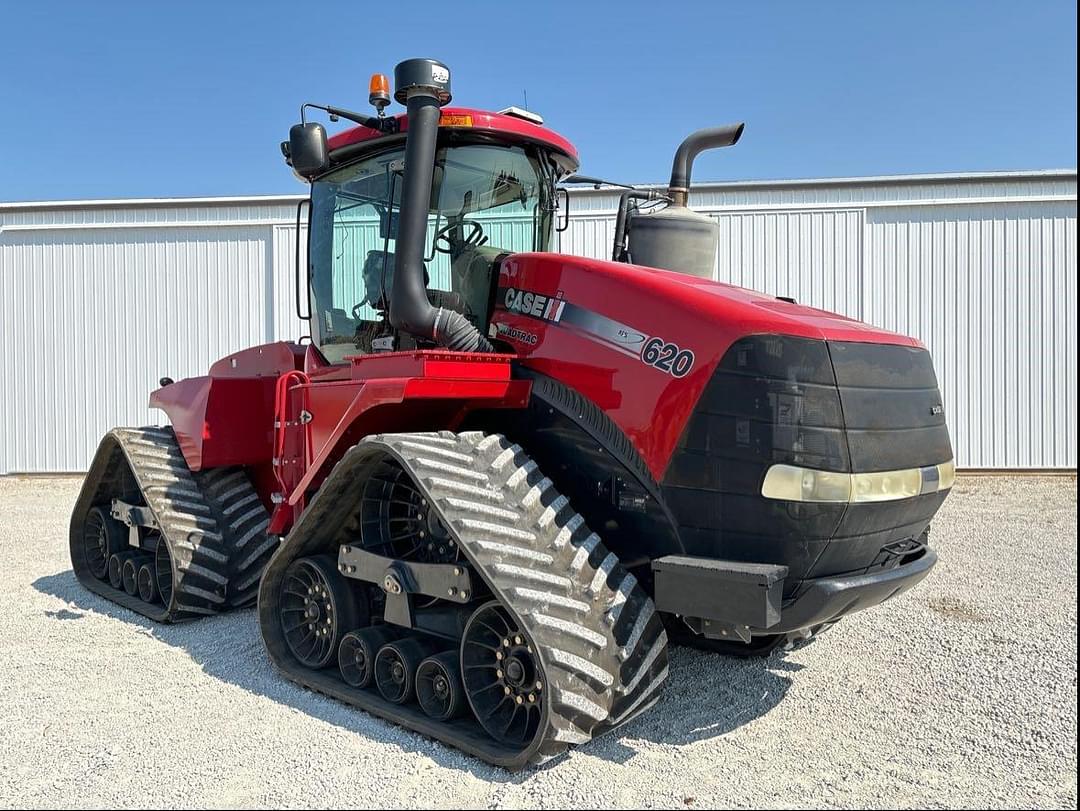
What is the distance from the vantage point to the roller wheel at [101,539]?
680 centimetres

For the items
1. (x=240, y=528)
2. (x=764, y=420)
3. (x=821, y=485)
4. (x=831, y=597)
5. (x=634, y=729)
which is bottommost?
(x=634, y=729)

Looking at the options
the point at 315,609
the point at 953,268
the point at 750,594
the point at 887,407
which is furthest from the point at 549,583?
the point at 953,268

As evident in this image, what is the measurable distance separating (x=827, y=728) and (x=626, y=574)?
4.15 ft

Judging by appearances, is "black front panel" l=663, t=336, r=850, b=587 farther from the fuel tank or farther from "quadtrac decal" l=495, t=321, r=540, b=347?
"quadtrac decal" l=495, t=321, r=540, b=347

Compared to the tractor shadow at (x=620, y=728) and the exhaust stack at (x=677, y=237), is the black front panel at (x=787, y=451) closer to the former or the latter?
the tractor shadow at (x=620, y=728)

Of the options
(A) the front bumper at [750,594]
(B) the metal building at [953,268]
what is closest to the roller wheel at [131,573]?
(A) the front bumper at [750,594]

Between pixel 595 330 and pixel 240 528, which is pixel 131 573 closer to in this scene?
pixel 240 528

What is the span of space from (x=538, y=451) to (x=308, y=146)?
194 centimetres

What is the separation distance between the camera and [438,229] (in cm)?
454

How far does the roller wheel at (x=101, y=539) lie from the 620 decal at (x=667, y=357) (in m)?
5.00

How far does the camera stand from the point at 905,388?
3.75 meters

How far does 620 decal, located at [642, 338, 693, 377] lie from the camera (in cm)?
359

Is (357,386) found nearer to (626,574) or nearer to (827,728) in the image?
(626,574)

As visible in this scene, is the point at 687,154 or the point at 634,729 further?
the point at 687,154
